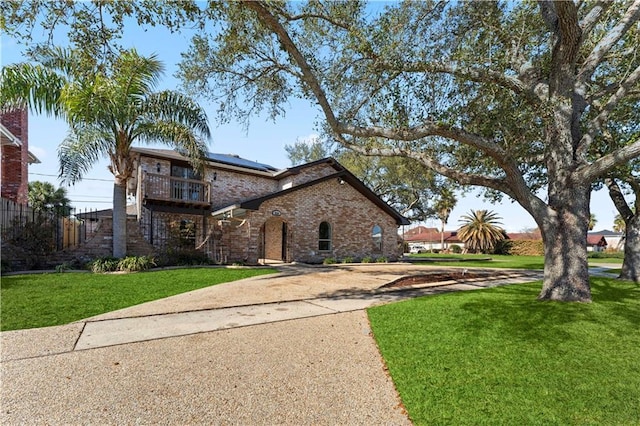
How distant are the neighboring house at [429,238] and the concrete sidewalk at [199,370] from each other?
57.0m

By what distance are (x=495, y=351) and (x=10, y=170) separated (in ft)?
69.1

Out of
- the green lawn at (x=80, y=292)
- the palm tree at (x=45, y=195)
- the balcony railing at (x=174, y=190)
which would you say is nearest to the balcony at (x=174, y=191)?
the balcony railing at (x=174, y=190)

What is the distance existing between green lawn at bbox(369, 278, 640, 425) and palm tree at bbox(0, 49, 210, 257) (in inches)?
434

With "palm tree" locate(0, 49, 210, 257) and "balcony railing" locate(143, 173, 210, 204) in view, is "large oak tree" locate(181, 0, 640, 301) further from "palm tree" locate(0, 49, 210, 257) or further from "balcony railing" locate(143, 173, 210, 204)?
"balcony railing" locate(143, 173, 210, 204)

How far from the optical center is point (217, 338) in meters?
5.27

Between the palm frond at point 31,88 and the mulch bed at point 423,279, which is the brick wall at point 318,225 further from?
the palm frond at point 31,88

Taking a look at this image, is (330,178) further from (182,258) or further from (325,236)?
(182,258)

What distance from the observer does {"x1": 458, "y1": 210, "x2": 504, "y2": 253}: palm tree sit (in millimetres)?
41438

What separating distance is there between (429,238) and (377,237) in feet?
159

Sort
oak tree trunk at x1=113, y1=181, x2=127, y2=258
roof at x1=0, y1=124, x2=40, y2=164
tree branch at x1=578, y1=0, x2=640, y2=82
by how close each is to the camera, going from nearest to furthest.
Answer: tree branch at x1=578, y1=0, x2=640, y2=82
roof at x1=0, y1=124, x2=40, y2=164
oak tree trunk at x1=113, y1=181, x2=127, y2=258

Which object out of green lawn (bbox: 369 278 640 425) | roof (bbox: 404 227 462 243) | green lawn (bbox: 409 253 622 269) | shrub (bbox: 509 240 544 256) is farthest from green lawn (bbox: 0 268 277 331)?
roof (bbox: 404 227 462 243)

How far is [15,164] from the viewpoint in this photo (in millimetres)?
16422

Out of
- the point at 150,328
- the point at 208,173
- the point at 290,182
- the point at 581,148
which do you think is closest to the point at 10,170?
the point at 208,173

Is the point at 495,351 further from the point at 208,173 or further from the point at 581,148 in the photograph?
the point at 208,173
